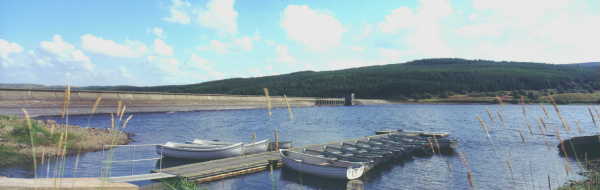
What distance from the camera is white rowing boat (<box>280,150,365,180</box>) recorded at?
21.3 metres

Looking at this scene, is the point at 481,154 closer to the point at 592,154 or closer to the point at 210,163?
the point at 592,154

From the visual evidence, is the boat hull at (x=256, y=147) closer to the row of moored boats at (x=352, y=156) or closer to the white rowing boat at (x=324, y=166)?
the row of moored boats at (x=352, y=156)

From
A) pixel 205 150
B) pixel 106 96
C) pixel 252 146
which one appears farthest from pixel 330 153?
pixel 106 96

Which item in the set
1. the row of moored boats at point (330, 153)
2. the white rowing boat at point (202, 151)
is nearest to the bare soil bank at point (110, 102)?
the white rowing boat at point (202, 151)

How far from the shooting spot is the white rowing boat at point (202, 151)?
2645 centimetres

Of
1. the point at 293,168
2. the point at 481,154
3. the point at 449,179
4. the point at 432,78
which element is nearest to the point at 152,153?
the point at 293,168

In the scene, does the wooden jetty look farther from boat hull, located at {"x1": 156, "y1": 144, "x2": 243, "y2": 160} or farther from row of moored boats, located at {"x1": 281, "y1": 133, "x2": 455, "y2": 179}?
row of moored boats, located at {"x1": 281, "y1": 133, "x2": 455, "y2": 179}

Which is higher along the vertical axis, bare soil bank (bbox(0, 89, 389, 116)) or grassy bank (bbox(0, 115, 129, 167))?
bare soil bank (bbox(0, 89, 389, 116))

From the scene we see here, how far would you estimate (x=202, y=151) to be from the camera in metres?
26.7

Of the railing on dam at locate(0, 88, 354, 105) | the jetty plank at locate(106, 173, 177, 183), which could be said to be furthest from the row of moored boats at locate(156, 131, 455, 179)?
the railing on dam at locate(0, 88, 354, 105)

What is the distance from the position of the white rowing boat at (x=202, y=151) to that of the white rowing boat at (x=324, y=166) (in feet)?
13.9

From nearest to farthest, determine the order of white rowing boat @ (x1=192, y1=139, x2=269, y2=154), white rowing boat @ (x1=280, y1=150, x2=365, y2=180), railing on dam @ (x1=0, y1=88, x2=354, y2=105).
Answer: white rowing boat @ (x1=280, y1=150, x2=365, y2=180) → white rowing boat @ (x1=192, y1=139, x2=269, y2=154) → railing on dam @ (x1=0, y1=88, x2=354, y2=105)

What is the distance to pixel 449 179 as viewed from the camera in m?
23.4

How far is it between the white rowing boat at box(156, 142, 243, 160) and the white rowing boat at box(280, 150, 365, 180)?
13.9 ft
